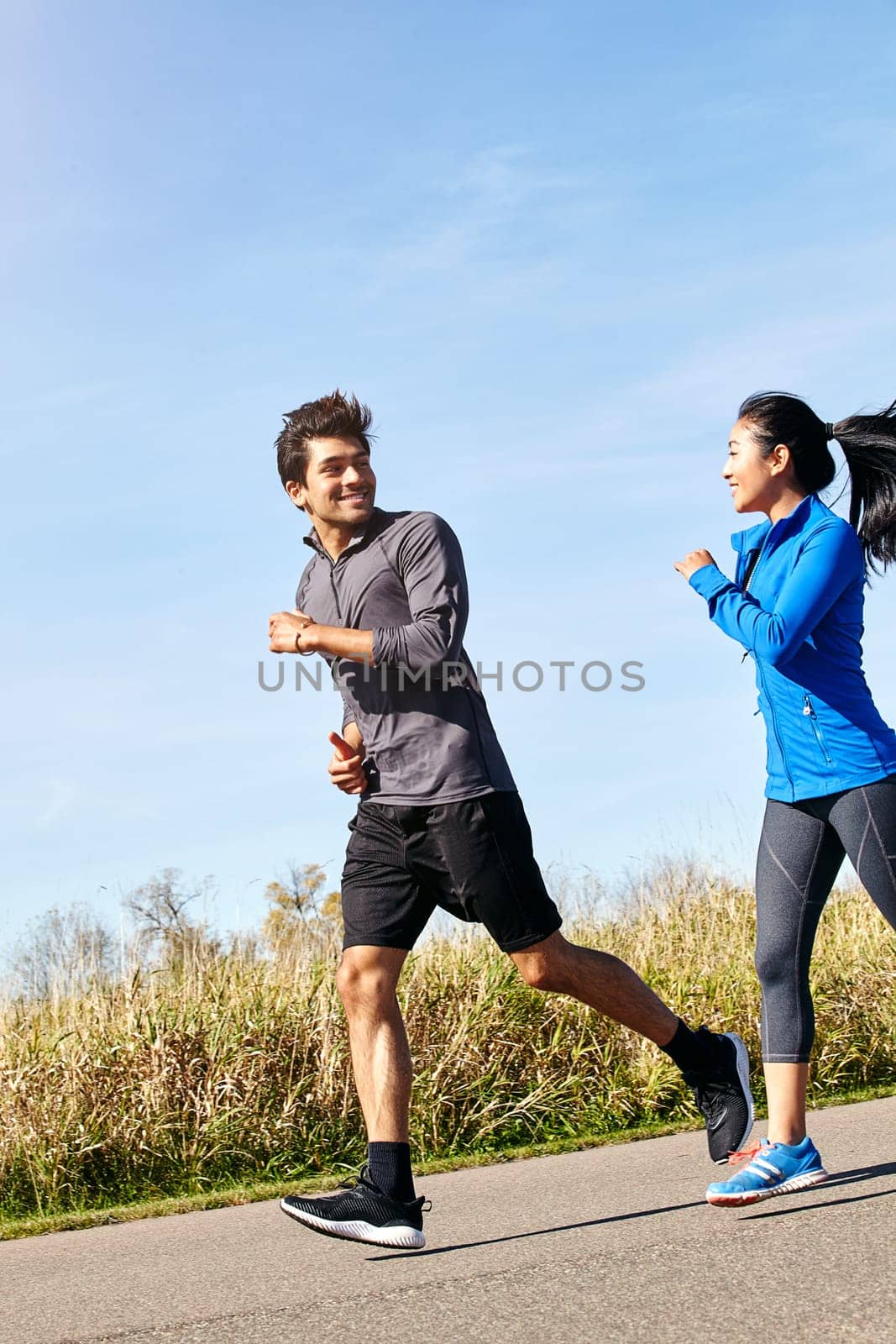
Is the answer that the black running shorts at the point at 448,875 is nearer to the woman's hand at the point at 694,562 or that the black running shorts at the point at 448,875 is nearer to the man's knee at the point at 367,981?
the man's knee at the point at 367,981

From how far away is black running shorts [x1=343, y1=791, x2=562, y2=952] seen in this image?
3902mm

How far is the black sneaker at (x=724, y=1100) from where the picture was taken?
13.6 feet

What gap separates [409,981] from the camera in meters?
7.06

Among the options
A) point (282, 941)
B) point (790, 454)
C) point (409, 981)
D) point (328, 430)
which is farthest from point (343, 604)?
point (282, 941)

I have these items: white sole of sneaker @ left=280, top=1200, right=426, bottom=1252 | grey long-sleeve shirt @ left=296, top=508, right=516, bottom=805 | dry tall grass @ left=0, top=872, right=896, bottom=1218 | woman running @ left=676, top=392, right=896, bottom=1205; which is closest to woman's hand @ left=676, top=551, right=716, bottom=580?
woman running @ left=676, top=392, right=896, bottom=1205

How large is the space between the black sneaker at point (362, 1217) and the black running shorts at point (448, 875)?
2.28 ft

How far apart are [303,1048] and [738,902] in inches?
166

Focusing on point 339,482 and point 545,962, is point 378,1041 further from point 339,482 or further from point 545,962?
point 339,482

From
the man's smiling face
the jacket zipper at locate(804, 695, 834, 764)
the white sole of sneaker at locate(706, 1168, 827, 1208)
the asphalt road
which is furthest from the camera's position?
the man's smiling face

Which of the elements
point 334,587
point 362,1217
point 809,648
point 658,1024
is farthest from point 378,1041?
point 809,648

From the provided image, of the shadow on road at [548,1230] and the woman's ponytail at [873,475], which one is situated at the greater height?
the woman's ponytail at [873,475]

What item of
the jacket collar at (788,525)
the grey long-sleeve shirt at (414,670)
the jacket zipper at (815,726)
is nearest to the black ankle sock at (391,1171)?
the grey long-sleeve shirt at (414,670)

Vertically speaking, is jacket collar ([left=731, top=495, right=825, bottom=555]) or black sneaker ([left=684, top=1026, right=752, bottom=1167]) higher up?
jacket collar ([left=731, top=495, right=825, bottom=555])

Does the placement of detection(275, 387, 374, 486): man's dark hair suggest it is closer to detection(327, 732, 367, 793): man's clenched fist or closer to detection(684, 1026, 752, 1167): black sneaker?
detection(327, 732, 367, 793): man's clenched fist
